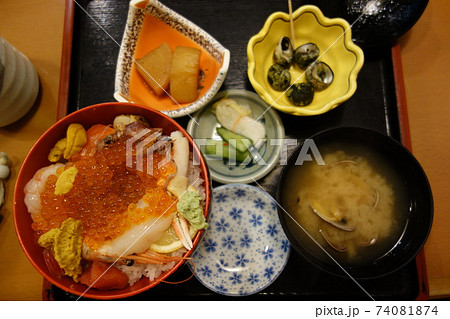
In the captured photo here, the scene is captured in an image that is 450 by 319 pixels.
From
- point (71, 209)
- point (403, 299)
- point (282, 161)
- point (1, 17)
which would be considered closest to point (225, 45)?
point (282, 161)

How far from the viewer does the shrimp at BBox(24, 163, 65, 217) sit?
1283mm

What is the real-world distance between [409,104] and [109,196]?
1.60 meters

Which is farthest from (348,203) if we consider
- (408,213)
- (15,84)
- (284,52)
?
(15,84)

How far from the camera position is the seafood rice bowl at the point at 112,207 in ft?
4.00

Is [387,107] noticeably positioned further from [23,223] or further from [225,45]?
[23,223]

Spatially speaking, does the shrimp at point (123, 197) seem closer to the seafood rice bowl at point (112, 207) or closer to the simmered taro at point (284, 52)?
the seafood rice bowl at point (112, 207)

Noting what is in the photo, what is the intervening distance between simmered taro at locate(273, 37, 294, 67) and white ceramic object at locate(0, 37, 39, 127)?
1.25m

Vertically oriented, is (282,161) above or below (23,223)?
above

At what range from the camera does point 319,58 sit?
1732 mm

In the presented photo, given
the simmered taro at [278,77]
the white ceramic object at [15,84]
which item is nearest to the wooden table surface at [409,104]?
the white ceramic object at [15,84]

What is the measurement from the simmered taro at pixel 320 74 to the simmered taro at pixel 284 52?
12 centimetres

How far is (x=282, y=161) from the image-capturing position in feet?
5.50
